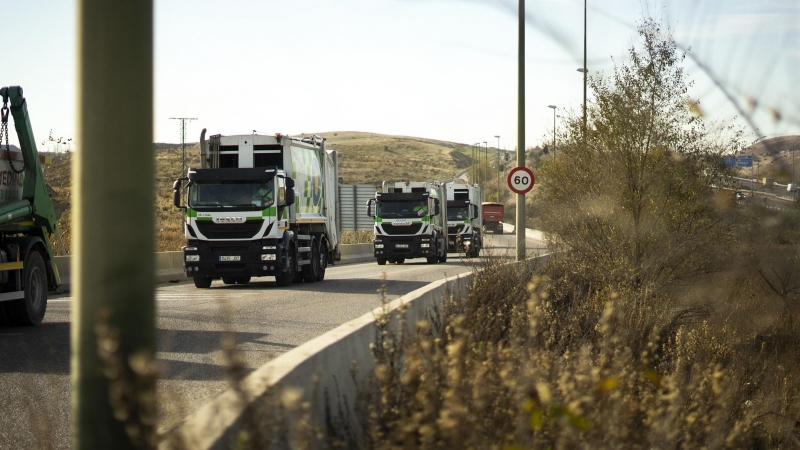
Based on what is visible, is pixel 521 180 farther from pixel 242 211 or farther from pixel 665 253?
pixel 242 211

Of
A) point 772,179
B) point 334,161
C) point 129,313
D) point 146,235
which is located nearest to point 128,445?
point 129,313

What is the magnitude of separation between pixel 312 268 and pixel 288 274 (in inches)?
76.6

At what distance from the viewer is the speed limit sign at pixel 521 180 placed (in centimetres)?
2255

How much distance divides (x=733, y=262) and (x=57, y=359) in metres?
14.1

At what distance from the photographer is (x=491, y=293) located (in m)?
11.8

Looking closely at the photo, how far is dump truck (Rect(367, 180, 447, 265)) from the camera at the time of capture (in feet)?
117

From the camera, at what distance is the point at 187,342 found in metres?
12.0

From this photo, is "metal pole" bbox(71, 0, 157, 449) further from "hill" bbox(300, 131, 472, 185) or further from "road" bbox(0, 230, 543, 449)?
"hill" bbox(300, 131, 472, 185)

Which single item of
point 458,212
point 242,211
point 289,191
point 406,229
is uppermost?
point 289,191

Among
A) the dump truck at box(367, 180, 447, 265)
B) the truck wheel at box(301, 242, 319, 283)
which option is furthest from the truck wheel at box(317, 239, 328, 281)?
the dump truck at box(367, 180, 447, 265)

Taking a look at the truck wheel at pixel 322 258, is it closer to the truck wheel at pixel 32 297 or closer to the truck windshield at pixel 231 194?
the truck windshield at pixel 231 194

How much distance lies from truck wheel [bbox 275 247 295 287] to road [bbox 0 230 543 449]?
23cm

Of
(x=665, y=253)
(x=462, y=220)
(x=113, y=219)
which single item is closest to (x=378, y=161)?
(x=462, y=220)

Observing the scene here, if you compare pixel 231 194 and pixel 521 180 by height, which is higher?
pixel 521 180
